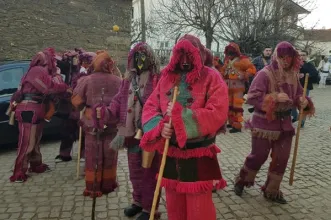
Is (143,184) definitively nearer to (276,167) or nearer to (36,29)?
(276,167)

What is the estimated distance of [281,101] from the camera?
395 centimetres

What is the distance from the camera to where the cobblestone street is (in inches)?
158

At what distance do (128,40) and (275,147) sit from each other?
11873 mm

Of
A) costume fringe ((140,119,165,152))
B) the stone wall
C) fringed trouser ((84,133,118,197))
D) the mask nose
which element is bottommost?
fringed trouser ((84,133,118,197))

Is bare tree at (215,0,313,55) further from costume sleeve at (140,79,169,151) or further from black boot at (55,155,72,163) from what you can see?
costume sleeve at (140,79,169,151)

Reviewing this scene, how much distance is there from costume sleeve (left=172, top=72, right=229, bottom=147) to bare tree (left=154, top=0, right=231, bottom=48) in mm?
16392

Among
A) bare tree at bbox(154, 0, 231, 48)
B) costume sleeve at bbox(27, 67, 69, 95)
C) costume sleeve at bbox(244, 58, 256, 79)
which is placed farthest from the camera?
bare tree at bbox(154, 0, 231, 48)

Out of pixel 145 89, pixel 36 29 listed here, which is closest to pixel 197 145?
pixel 145 89

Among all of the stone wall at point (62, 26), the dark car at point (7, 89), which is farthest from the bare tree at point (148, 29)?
the dark car at point (7, 89)

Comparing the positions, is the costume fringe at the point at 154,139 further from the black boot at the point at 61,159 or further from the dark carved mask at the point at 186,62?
the black boot at the point at 61,159

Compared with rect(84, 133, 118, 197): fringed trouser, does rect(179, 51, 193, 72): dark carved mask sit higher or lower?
higher

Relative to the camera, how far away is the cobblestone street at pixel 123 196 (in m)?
4.02

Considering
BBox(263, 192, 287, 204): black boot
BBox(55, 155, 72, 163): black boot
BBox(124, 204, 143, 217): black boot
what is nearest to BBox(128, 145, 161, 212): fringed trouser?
BBox(124, 204, 143, 217): black boot

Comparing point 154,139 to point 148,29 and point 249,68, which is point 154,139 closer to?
point 249,68
